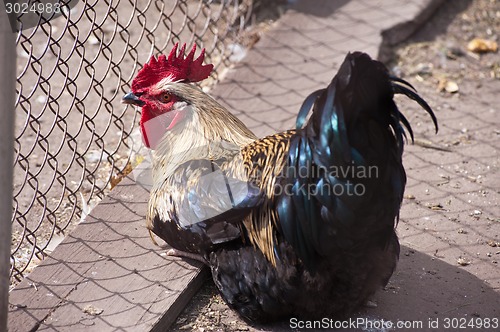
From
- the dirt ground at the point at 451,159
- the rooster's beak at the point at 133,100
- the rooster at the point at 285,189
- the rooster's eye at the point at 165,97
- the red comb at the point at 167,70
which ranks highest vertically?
the red comb at the point at 167,70

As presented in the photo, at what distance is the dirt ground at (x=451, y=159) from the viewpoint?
376 centimetres

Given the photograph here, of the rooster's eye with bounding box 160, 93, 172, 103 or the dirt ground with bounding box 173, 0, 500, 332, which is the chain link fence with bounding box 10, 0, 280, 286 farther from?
the dirt ground with bounding box 173, 0, 500, 332

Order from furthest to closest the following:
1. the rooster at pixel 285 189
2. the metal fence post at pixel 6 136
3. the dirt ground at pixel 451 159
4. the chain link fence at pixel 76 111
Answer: the chain link fence at pixel 76 111, the dirt ground at pixel 451 159, the rooster at pixel 285 189, the metal fence post at pixel 6 136

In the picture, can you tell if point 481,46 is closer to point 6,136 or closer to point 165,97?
point 165,97

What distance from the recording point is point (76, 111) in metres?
5.26

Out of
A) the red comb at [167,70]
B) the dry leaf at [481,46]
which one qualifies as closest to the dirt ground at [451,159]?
the dry leaf at [481,46]

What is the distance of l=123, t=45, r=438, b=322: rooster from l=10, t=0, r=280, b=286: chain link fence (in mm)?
A: 554

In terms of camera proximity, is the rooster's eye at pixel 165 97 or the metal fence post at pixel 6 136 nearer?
the metal fence post at pixel 6 136

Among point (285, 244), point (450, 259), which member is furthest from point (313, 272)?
point (450, 259)

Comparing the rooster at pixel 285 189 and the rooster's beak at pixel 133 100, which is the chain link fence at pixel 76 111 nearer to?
the rooster's beak at pixel 133 100

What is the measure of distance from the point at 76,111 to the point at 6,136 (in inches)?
107

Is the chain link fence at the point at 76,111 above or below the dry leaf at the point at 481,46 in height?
above

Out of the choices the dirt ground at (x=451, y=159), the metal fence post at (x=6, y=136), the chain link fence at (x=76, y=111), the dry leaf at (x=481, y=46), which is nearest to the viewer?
the metal fence post at (x=6, y=136)

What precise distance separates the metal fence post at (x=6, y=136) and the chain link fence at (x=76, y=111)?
0.91 meters
